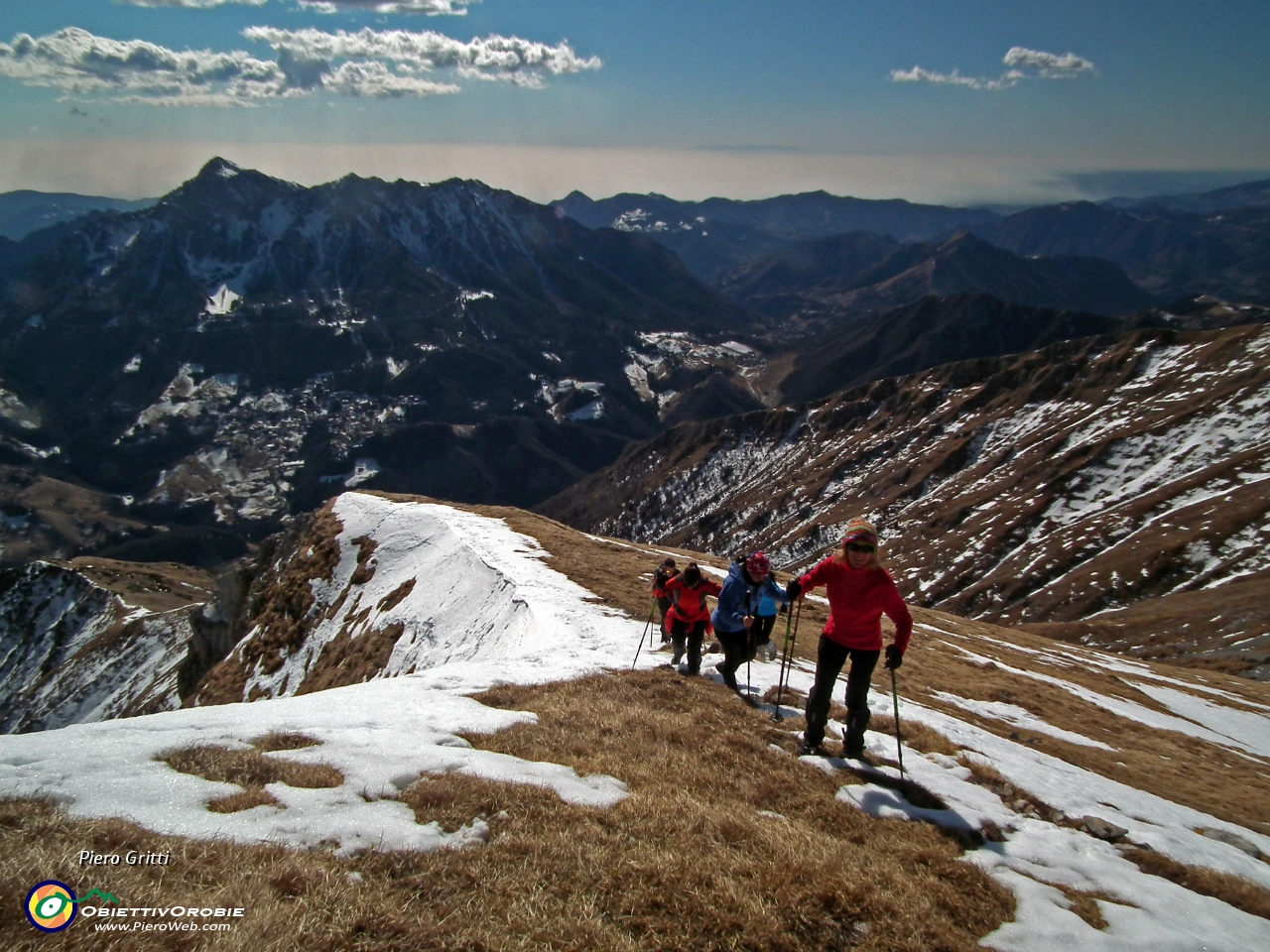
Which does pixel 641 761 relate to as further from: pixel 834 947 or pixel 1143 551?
pixel 1143 551

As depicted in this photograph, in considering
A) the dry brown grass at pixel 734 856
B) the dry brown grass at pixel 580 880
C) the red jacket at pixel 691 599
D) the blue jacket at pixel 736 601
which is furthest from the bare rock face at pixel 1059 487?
the dry brown grass at pixel 580 880

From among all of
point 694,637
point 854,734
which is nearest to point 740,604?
point 694,637

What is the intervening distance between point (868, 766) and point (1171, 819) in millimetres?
6571

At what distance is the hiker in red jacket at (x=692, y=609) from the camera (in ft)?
51.8

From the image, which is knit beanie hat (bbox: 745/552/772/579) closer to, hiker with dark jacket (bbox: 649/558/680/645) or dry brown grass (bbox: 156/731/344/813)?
hiker with dark jacket (bbox: 649/558/680/645)

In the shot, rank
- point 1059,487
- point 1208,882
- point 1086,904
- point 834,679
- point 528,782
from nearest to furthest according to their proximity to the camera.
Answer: point 1086,904 → point 528,782 → point 1208,882 → point 834,679 → point 1059,487

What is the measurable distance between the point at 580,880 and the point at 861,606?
253 inches

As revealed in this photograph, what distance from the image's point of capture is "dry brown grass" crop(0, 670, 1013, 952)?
5.28 meters


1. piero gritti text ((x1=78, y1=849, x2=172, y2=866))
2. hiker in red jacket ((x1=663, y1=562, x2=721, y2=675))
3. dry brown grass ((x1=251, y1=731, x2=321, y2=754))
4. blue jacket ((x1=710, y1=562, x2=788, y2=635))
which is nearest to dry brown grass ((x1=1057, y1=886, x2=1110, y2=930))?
blue jacket ((x1=710, y1=562, x2=788, y2=635))

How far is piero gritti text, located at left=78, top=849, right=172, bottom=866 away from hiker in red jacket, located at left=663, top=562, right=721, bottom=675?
1111 cm

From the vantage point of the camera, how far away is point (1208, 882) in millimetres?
9086

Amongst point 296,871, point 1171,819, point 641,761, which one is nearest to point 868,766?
point 641,761

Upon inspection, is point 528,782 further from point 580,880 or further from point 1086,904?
point 1086,904

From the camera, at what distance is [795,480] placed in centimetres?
18425
